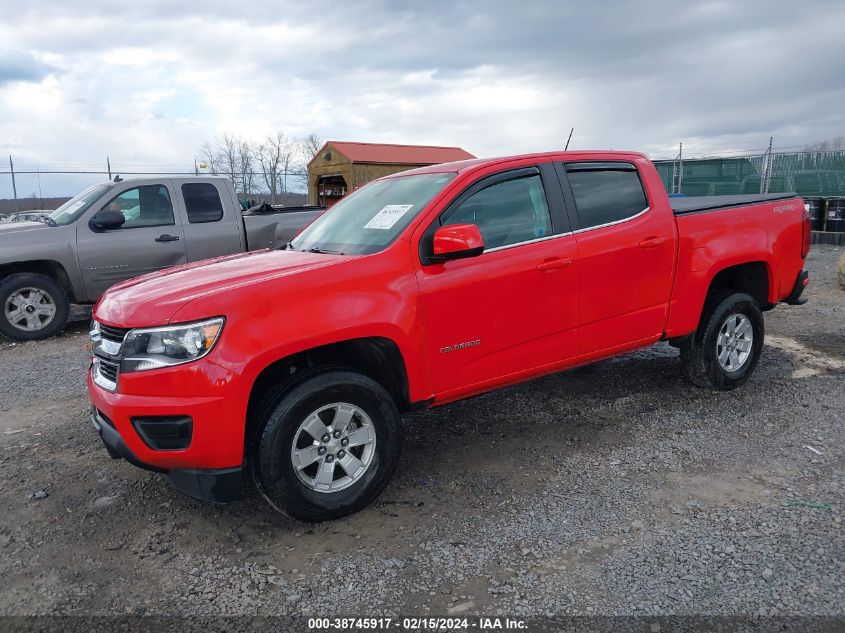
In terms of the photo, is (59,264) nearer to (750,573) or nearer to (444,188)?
(444,188)

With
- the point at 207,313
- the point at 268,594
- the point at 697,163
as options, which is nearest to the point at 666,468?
the point at 268,594

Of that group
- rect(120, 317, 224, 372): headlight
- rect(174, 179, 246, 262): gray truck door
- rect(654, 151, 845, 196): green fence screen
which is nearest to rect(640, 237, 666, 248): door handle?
rect(120, 317, 224, 372): headlight

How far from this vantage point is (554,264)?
12.3 ft

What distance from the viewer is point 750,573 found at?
2.67 metres

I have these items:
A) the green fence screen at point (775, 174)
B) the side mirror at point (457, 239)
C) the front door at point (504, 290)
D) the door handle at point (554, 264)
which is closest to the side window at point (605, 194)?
the front door at point (504, 290)

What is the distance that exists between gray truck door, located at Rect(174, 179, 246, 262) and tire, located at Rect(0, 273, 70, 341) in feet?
5.21

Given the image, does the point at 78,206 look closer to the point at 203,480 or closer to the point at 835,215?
the point at 203,480

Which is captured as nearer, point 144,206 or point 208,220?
point 144,206

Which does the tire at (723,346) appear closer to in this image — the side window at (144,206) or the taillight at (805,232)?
the taillight at (805,232)

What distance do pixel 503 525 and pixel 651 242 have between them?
217 centimetres

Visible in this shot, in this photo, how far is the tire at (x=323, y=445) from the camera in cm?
296

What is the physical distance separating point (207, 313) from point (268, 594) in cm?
126

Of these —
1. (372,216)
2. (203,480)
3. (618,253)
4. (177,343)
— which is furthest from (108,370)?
(618,253)

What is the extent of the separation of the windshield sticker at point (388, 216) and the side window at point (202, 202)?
16.1ft
